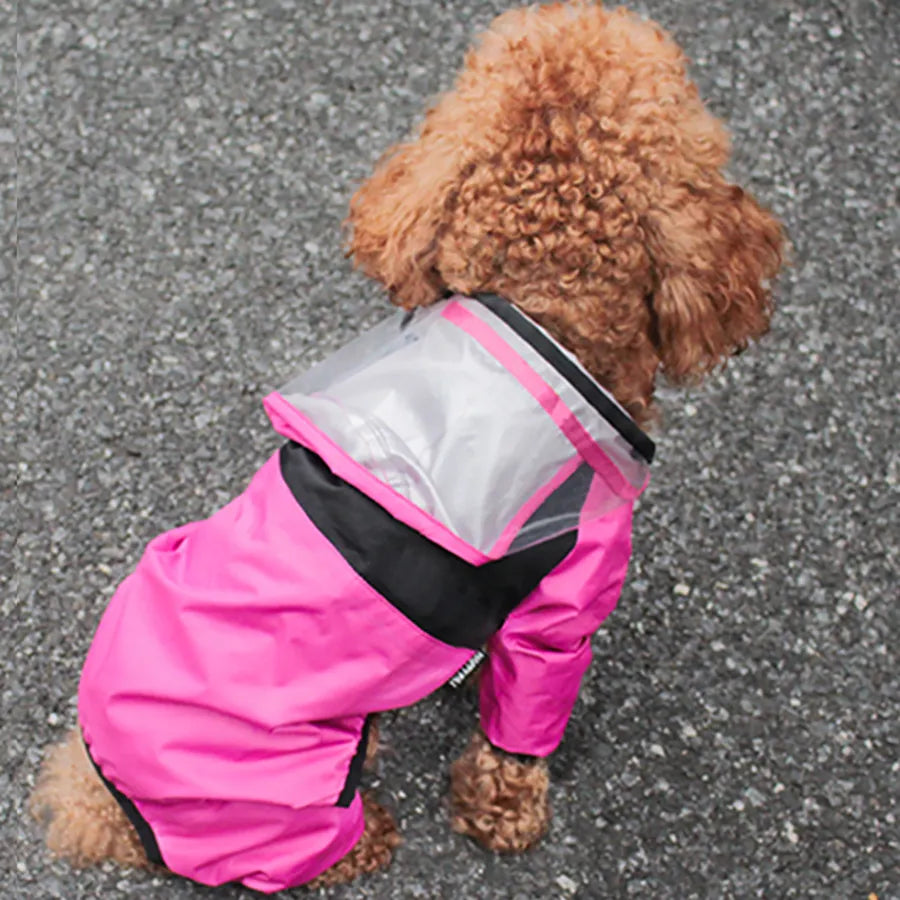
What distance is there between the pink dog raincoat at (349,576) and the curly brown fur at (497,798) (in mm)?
372

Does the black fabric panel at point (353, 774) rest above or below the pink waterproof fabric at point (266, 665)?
below

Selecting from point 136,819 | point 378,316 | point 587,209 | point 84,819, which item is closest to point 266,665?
point 136,819

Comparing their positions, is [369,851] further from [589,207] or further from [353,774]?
[589,207]

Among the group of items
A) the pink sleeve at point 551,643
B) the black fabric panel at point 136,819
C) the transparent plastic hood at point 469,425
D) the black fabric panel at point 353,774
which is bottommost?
the black fabric panel at point 136,819

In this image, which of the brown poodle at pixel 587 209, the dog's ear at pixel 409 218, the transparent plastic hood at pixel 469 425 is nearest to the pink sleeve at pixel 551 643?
the transparent plastic hood at pixel 469 425

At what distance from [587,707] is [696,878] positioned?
378mm

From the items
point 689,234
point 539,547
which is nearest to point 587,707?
point 539,547

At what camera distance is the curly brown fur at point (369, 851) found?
84.9 inches

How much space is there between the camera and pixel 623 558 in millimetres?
1908

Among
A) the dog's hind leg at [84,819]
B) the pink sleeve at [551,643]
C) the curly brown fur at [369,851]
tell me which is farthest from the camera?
the curly brown fur at [369,851]

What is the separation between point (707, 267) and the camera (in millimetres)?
1704

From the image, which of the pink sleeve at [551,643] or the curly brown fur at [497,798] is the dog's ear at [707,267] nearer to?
the pink sleeve at [551,643]

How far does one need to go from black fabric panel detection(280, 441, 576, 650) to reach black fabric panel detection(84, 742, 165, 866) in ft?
1.88

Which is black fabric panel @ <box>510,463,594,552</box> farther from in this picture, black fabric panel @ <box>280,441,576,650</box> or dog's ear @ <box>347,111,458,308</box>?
dog's ear @ <box>347,111,458,308</box>
